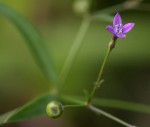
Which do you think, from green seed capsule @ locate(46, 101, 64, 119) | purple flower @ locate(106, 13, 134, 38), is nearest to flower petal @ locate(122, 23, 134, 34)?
purple flower @ locate(106, 13, 134, 38)

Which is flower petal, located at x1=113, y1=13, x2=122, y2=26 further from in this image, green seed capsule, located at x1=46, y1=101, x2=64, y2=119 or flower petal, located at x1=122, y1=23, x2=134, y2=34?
green seed capsule, located at x1=46, y1=101, x2=64, y2=119

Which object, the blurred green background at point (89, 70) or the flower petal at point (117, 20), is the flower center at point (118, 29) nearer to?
the flower petal at point (117, 20)

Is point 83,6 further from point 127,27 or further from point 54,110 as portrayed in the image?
point 54,110

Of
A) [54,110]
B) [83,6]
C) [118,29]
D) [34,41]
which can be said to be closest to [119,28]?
[118,29]

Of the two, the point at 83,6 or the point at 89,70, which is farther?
the point at 89,70

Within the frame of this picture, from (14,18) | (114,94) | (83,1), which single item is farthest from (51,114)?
(114,94)
